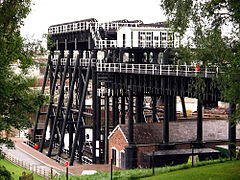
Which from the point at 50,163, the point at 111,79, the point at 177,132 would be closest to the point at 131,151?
the point at 177,132

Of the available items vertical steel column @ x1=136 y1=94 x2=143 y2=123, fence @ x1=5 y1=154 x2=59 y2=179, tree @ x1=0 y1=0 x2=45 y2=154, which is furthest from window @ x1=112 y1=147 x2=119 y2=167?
tree @ x1=0 y1=0 x2=45 y2=154

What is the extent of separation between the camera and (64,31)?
64.8m

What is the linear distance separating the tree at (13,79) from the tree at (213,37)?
8.14m

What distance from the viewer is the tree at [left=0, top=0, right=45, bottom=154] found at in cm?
2291

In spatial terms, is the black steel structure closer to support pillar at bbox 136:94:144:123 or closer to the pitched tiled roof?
support pillar at bbox 136:94:144:123

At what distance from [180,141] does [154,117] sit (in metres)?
14.1

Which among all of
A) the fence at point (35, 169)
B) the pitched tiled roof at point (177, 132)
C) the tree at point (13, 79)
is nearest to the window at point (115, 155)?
the pitched tiled roof at point (177, 132)

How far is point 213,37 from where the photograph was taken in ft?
80.1

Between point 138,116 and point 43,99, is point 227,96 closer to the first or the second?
point 43,99

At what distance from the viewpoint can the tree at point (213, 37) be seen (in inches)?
928

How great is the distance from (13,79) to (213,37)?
34.4 ft

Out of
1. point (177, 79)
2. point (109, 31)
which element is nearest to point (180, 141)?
point (177, 79)

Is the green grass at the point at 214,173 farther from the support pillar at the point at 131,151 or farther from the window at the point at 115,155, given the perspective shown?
the window at the point at 115,155

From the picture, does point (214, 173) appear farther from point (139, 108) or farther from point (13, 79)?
point (139, 108)
